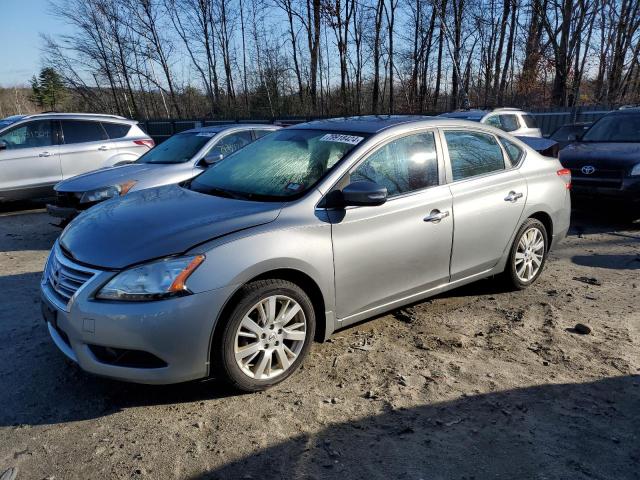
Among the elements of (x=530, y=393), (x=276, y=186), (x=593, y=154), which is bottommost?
(x=530, y=393)

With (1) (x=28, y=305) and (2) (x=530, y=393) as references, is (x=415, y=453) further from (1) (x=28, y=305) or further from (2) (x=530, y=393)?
(1) (x=28, y=305)

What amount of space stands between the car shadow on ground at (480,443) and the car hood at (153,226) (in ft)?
4.04

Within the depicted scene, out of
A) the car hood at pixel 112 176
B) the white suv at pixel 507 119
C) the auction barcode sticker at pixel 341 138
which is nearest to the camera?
the auction barcode sticker at pixel 341 138

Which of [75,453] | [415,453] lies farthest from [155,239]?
[415,453]

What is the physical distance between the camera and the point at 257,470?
8.03 ft

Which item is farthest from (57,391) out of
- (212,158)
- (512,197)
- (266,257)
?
(212,158)

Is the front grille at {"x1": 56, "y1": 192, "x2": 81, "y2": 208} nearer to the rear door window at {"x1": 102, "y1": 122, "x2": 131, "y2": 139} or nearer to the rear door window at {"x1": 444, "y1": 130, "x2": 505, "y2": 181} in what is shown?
the rear door window at {"x1": 102, "y1": 122, "x2": 131, "y2": 139}

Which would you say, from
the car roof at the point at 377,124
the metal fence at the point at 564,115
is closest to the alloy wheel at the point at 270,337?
the car roof at the point at 377,124

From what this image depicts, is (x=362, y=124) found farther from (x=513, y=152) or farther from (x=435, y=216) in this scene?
(x=513, y=152)

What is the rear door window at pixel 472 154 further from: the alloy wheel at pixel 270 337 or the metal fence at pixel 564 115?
the metal fence at pixel 564 115

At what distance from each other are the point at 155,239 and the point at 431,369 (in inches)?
78.6

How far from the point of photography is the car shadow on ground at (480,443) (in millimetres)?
2441

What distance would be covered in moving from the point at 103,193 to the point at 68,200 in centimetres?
61

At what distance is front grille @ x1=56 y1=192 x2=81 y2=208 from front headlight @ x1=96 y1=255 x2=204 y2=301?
4.29 m
